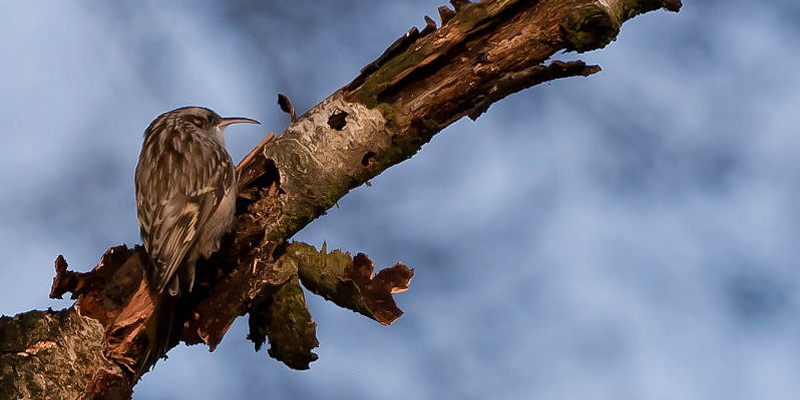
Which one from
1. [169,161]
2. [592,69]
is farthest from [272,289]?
[592,69]

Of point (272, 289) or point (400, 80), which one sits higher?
point (400, 80)

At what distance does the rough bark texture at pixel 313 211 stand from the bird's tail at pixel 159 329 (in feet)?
0.12

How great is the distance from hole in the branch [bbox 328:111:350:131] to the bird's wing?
0.61 meters

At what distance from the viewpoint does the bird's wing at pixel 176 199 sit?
11.5ft

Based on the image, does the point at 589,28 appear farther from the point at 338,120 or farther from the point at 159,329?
the point at 159,329

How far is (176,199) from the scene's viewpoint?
12.6 ft

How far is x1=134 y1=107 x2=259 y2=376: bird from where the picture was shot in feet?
11.4

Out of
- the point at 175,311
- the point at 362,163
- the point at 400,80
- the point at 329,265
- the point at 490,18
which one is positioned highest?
the point at 490,18

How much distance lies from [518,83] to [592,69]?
33 centimetres

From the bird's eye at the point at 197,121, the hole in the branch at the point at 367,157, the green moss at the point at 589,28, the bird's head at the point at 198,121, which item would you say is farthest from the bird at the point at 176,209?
the green moss at the point at 589,28

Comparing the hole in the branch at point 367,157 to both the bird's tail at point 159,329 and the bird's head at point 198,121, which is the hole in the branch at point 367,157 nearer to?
the bird's tail at point 159,329

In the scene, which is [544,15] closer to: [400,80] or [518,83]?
[518,83]

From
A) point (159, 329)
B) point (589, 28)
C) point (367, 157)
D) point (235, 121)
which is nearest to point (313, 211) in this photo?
point (367, 157)

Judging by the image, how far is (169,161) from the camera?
13.4ft
